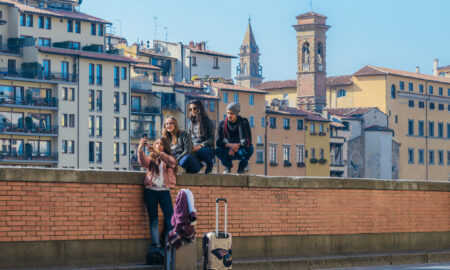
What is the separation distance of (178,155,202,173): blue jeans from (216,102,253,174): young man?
1211 millimetres

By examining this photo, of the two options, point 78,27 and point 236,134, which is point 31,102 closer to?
point 78,27

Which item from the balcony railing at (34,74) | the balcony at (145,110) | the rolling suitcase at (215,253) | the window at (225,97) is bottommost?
the rolling suitcase at (215,253)

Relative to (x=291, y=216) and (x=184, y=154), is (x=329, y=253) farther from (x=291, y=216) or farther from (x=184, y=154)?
(x=184, y=154)

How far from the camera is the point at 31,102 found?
3839 inches

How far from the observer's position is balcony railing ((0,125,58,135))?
9475 centimetres

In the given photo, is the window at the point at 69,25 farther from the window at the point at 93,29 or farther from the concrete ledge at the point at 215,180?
the concrete ledge at the point at 215,180

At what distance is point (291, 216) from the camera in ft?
64.6

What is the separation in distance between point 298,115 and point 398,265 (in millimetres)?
106251

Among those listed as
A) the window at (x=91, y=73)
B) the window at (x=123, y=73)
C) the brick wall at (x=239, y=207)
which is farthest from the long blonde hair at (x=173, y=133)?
the window at (x=123, y=73)

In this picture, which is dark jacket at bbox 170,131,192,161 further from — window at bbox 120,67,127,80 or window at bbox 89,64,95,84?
window at bbox 120,67,127,80

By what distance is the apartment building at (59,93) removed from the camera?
96.4 m

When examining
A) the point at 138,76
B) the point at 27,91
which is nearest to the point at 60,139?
the point at 27,91

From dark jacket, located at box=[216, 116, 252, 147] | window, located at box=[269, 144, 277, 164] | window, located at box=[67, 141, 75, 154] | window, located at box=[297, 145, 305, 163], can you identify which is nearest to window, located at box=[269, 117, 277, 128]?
window, located at box=[269, 144, 277, 164]

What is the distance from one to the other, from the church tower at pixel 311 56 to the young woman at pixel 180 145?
423 feet
